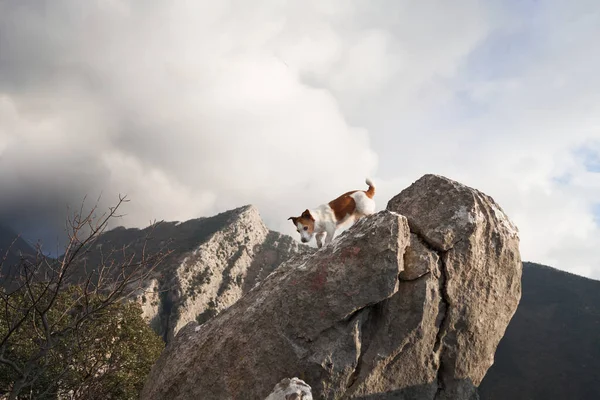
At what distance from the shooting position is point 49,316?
2198 centimetres

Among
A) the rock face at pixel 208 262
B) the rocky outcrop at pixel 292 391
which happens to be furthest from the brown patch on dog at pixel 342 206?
the rock face at pixel 208 262

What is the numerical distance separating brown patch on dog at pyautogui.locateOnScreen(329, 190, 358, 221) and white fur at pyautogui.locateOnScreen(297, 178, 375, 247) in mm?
90

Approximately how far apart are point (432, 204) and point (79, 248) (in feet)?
27.5

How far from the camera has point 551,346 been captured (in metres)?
109

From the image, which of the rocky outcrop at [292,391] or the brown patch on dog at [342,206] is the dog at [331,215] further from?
the rocky outcrop at [292,391]

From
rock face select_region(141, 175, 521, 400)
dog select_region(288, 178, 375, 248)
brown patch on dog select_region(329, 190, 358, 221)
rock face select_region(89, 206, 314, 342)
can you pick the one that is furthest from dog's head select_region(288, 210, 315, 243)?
rock face select_region(89, 206, 314, 342)

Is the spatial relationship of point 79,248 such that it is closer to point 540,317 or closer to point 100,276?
point 100,276

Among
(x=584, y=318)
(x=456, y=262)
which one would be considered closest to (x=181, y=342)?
(x=456, y=262)

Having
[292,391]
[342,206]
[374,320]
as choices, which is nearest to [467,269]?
[374,320]

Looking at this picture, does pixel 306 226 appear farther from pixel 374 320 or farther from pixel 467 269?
pixel 467 269

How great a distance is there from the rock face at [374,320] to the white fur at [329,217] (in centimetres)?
149

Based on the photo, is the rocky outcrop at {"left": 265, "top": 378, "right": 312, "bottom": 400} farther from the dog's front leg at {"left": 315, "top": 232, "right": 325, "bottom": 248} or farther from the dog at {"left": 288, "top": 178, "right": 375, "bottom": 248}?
the dog's front leg at {"left": 315, "top": 232, "right": 325, "bottom": 248}

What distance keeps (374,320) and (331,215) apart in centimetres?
383

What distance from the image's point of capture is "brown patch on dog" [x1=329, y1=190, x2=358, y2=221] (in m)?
11.7
